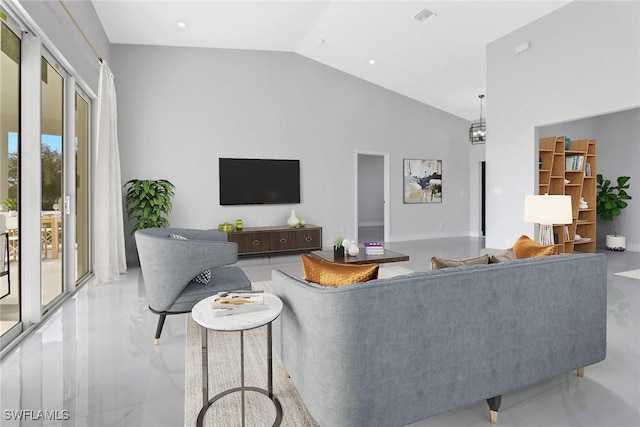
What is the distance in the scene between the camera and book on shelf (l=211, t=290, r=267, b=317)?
5.68 ft

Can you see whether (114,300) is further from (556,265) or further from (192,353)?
(556,265)

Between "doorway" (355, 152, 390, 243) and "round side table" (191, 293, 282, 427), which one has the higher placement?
"doorway" (355, 152, 390, 243)

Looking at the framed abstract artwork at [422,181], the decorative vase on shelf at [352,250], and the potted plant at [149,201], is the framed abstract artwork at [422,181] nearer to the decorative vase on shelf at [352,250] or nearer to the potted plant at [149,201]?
the decorative vase on shelf at [352,250]

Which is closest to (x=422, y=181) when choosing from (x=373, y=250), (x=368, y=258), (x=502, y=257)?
(x=373, y=250)

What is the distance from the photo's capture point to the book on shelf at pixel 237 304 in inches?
68.1

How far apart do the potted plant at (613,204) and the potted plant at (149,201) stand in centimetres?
763

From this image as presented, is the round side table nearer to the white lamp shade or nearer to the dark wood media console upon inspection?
the white lamp shade

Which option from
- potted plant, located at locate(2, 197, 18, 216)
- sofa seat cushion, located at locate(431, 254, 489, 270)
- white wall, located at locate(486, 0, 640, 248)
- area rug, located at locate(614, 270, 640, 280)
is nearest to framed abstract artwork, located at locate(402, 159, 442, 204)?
white wall, located at locate(486, 0, 640, 248)

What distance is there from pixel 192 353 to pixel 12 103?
2.35 meters

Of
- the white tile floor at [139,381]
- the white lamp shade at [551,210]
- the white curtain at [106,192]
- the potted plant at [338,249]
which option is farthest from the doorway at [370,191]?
the white tile floor at [139,381]

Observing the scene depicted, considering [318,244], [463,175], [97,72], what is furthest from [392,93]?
A: [97,72]

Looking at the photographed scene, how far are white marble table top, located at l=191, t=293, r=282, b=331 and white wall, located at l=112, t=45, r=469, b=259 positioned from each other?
4726 mm

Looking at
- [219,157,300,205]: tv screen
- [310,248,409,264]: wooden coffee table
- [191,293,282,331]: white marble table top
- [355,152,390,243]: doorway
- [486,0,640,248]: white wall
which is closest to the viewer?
[191,293,282,331]: white marble table top

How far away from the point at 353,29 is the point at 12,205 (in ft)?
16.3
